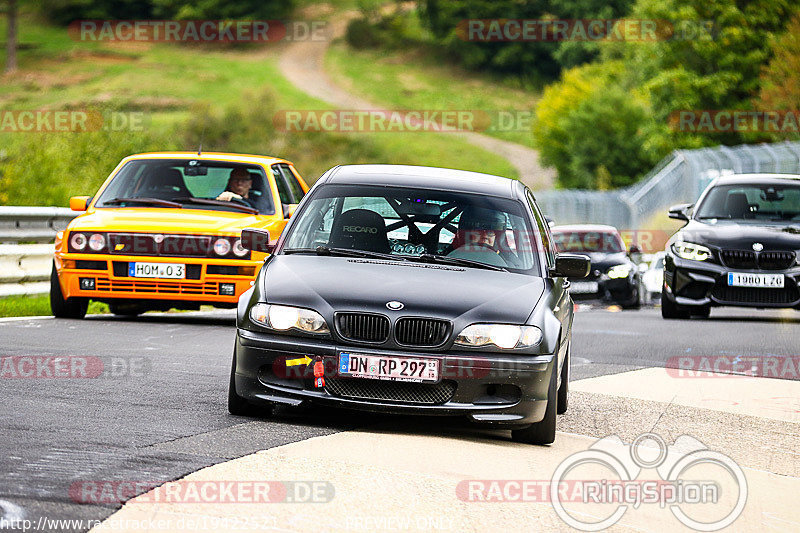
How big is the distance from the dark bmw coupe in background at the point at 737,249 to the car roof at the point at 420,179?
8857mm

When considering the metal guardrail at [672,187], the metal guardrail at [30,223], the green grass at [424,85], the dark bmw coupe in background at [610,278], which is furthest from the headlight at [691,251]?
the green grass at [424,85]

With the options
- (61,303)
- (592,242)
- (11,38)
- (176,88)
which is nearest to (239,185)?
(61,303)

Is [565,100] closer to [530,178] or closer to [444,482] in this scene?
[530,178]

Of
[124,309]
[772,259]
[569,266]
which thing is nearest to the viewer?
[569,266]

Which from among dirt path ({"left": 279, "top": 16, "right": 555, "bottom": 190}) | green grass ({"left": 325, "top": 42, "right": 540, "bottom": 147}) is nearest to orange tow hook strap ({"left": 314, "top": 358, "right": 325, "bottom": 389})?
dirt path ({"left": 279, "top": 16, "right": 555, "bottom": 190})

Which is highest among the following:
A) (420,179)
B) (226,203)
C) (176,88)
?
(420,179)

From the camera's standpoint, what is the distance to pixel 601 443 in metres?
7.71

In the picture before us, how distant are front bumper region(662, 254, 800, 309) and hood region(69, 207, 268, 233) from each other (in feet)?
20.0

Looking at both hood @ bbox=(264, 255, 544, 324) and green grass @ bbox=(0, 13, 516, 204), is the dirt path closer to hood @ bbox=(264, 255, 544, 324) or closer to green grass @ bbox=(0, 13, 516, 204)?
green grass @ bbox=(0, 13, 516, 204)

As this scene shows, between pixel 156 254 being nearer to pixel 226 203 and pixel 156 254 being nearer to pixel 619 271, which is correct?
pixel 226 203

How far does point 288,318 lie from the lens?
7.42 meters

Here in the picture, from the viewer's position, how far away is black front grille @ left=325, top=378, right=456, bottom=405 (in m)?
7.34

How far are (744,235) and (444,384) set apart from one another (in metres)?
10.8

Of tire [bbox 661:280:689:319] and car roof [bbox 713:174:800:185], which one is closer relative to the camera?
tire [bbox 661:280:689:319]
